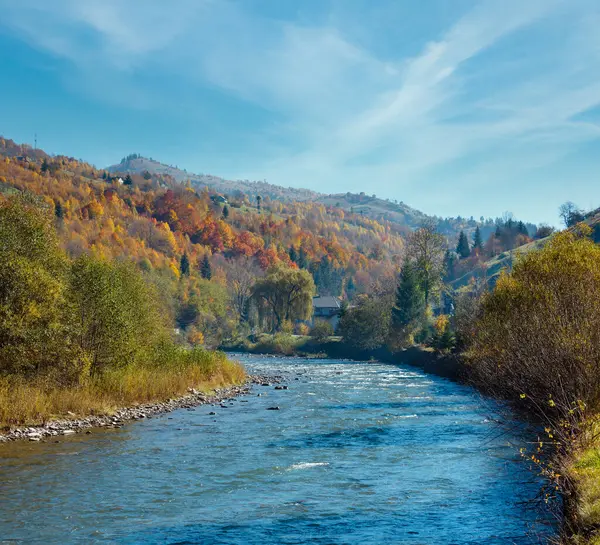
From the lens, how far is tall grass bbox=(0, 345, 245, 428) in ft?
93.0

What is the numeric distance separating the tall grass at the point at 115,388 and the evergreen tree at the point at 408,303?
156 ft

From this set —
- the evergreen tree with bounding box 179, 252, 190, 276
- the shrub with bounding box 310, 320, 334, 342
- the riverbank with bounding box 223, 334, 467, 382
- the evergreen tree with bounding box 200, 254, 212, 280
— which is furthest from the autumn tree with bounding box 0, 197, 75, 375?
the evergreen tree with bounding box 200, 254, 212, 280

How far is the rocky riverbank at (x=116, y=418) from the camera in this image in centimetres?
2658

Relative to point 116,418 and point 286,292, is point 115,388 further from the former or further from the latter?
point 286,292

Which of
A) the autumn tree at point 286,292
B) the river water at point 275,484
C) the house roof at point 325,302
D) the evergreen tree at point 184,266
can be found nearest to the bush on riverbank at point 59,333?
the river water at point 275,484

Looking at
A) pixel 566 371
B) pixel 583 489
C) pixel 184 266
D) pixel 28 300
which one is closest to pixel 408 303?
pixel 28 300

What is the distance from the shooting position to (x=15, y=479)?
19.7 metres

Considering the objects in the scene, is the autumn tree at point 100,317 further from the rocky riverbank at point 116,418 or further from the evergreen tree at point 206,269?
the evergreen tree at point 206,269

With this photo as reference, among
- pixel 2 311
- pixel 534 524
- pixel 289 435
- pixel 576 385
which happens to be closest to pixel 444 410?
pixel 289 435

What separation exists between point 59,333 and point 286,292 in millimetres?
90725

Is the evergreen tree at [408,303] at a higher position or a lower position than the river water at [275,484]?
higher

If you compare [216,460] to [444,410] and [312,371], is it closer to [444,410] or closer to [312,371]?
[444,410]

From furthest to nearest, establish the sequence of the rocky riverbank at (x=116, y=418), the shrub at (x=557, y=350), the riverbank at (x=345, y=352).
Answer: the riverbank at (x=345, y=352)
the rocky riverbank at (x=116, y=418)
the shrub at (x=557, y=350)

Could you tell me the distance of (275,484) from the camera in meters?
20.4
